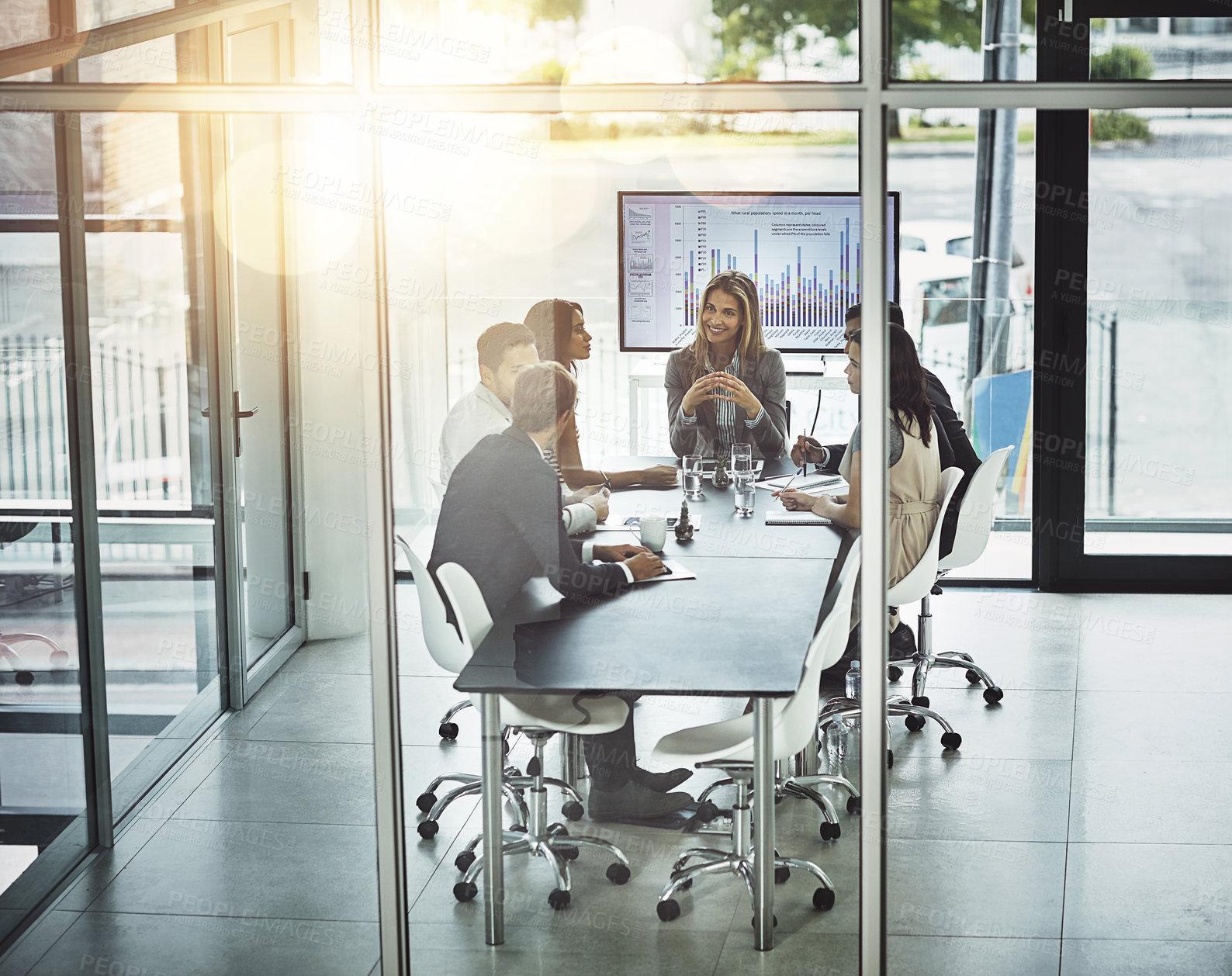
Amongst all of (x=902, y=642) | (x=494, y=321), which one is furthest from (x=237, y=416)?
(x=902, y=642)

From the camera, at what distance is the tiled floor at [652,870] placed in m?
3.21

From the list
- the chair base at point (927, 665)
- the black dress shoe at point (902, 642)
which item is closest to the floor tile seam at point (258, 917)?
the chair base at point (927, 665)

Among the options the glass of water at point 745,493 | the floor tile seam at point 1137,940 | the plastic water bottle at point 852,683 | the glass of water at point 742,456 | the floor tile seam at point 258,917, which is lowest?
the floor tile seam at point 1137,940

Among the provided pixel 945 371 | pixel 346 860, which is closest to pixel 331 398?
pixel 346 860

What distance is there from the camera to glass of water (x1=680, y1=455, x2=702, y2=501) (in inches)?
130

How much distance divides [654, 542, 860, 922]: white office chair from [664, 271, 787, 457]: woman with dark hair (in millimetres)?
436

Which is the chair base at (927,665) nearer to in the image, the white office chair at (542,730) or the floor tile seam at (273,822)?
the white office chair at (542,730)

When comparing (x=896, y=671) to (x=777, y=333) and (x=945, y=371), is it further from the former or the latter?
(x=777, y=333)

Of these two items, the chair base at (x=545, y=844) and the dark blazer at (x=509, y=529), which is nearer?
the dark blazer at (x=509, y=529)

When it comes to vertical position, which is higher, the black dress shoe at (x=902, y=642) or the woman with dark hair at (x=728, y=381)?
the woman with dark hair at (x=728, y=381)

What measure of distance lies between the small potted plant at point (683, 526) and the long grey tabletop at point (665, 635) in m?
0.02

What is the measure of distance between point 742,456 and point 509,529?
2.01ft

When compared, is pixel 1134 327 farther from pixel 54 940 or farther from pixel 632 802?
pixel 54 940

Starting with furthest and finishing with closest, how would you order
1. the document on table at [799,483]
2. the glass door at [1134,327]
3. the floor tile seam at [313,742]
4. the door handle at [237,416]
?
the glass door at [1134,327] → the door handle at [237,416] → the floor tile seam at [313,742] → the document on table at [799,483]
